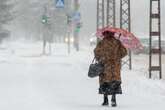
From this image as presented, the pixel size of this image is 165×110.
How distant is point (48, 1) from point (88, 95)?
88.7 m

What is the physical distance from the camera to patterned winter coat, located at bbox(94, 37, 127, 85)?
1639 centimetres

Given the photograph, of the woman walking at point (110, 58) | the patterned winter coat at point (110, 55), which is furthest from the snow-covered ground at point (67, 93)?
the patterned winter coat at point (110, 55)

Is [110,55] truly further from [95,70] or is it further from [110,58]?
[95,70]

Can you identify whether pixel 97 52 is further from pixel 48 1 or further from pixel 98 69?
pixel 48 1

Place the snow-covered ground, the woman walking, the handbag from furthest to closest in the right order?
the snow-covered ground < the woman walking < the handbag

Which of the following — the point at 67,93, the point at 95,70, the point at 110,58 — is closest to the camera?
the point at 95,70

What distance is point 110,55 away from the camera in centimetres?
1644

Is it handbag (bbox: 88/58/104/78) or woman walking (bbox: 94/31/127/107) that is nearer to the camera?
handbag (bbox: 88/58/104/78)

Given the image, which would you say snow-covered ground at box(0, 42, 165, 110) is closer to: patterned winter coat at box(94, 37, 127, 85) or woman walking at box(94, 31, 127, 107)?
woman walking at box(94, 31, 127, 107)

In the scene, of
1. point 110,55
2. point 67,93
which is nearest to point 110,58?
point 110,55

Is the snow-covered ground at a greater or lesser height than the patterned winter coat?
lesser

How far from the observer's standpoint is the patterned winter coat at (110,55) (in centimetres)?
1639

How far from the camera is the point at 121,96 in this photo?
20.0 m

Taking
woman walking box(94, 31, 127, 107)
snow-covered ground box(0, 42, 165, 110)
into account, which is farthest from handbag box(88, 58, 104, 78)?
snow-covered ground box(0, 42, 165, 110)
